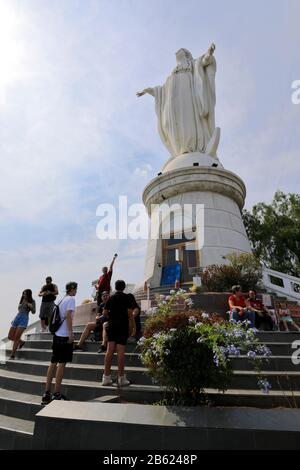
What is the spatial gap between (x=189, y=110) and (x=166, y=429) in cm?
1622

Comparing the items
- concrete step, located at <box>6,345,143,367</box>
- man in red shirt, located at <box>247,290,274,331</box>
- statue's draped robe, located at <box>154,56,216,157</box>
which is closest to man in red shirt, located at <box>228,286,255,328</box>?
man in red shirt, located at <box>247,290,274,331</box>

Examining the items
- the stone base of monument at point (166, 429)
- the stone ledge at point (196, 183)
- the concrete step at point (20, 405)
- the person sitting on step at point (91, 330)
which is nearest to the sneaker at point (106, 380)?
the concrete step at point (20, 405)

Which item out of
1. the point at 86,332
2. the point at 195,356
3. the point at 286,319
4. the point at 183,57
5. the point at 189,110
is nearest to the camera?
the point at 195,356

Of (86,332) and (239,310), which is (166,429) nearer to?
(86,332)

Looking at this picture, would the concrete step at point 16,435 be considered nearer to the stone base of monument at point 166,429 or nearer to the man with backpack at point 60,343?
the man with backpack at point 60,343

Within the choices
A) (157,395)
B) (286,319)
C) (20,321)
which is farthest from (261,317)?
(20,321)

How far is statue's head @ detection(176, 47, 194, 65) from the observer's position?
696 inches

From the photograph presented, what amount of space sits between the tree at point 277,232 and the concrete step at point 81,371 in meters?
20.9

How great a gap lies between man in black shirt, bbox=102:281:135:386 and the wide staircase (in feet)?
0.63

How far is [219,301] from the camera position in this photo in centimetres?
772

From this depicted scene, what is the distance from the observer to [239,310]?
650cm

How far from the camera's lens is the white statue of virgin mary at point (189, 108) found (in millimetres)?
16031

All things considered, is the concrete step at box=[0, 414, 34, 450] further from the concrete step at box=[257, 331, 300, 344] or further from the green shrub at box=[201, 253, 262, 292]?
the green shrub at box=[201, 253, 262, 292]
